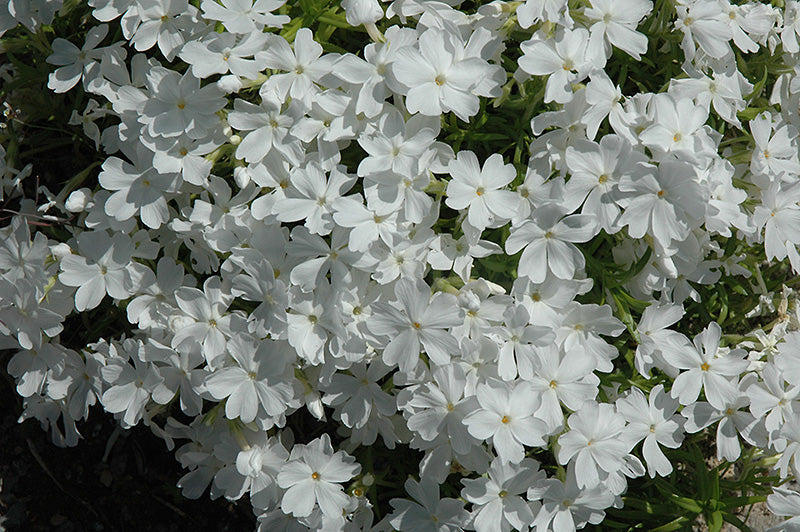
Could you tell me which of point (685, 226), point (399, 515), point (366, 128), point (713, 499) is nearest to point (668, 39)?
point (685, 226)

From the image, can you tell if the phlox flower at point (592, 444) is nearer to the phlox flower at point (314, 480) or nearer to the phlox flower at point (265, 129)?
the phlox flower at point (314, 480)

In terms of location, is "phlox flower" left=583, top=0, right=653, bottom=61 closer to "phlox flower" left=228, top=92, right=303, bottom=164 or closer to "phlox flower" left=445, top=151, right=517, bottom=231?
"phlox flower" left=445, top=151, right=517, bottom=231

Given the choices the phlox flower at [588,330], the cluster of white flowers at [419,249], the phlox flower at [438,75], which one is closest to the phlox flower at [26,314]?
the cluster of white flowers at [419,249]

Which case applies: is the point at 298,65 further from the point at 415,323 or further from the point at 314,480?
the point at 314,480

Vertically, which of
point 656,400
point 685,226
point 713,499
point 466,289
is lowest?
point 713,499

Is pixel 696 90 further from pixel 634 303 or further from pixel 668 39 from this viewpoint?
pixel 634 303
